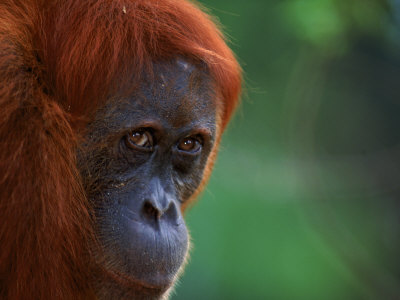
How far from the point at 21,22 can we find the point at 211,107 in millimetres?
1032

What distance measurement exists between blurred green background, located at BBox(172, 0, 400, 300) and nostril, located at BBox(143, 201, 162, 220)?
11.1 ft

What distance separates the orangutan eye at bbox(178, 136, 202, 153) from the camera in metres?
2.97

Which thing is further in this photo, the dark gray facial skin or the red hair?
the dark gray facial skin

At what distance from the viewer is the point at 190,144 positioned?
302 cm

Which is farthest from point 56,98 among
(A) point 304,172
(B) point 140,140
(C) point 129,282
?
(A) point 304,172

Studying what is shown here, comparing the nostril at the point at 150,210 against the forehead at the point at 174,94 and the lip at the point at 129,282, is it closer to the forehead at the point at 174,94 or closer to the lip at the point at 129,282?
the lip at the point at 129,282

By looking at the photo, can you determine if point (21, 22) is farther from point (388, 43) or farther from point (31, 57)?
point (388, 43)

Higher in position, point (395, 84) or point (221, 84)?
point (221, 84)

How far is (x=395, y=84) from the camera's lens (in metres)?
6.46

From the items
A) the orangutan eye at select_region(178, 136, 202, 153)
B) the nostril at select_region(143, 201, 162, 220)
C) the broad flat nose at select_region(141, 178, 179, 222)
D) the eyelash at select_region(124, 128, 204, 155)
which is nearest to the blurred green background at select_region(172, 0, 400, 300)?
the orangutan eye at select_region(178, 136, 202, 153)

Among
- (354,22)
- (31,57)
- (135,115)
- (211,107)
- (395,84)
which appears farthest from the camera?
(395,84)

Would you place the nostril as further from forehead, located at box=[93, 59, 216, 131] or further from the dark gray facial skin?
forehead, located at box=[93, 59, 216, 131]

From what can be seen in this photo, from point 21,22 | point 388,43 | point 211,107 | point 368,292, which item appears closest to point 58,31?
point 21,22

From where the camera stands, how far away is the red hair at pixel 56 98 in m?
2.32
